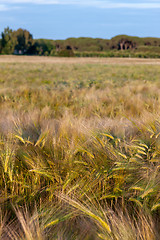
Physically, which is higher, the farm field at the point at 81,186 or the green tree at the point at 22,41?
the green tree at the point at 22,41

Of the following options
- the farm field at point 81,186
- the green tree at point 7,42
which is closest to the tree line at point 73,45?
the green tree at point 7,42

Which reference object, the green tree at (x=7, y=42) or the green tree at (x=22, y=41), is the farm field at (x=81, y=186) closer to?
the green tree at (x=7, y=42)

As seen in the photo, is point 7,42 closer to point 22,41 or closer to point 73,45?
point 22,41

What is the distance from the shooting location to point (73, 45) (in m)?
45.9

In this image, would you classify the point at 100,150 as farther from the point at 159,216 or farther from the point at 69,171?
the point at 159,216

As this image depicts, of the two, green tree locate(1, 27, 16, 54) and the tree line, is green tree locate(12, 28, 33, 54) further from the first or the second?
green tree locate(1, 27, 16, 54)

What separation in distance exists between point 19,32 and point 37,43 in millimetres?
5027

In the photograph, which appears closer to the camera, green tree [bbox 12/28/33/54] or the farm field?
the farm field

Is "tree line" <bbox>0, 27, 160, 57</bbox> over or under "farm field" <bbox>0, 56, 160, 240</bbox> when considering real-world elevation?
over

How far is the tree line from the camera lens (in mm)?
29936

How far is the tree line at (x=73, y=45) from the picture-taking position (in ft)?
98.2

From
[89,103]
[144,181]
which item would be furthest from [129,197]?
[89,103]

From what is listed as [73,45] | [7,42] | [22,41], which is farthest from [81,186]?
[22,41]

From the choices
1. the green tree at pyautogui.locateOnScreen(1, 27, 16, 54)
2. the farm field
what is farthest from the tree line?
the farm field
